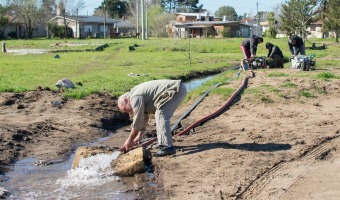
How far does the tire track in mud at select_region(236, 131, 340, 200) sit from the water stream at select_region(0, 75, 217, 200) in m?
1.64

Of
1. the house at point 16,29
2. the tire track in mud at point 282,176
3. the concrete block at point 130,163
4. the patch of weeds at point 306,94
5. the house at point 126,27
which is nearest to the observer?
the tire track in mud at point 282,176

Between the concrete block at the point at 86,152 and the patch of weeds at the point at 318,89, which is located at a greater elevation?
the patch of weeds at the point at 318,89

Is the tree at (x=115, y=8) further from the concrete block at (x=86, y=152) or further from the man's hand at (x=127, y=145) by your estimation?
the man's hand at (x=127, y=145)

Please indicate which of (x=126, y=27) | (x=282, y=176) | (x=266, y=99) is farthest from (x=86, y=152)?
(x=126, y=27)

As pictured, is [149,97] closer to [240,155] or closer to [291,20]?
[240,155]

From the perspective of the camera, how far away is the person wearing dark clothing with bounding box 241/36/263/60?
20.5 m

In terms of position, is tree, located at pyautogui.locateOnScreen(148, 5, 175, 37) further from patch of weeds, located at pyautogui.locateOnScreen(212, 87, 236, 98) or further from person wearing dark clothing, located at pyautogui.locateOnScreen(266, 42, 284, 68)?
patch of weeds, located at pyautogui.locateOnScreen(212, 87, 236, 98)

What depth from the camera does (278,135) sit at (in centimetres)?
1005

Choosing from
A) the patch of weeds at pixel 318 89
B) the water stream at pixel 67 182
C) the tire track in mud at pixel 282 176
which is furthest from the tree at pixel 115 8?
the tire track in mud at pixel 282 176

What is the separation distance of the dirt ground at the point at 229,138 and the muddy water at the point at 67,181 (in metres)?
0.34

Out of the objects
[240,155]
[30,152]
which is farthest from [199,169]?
[30,152]

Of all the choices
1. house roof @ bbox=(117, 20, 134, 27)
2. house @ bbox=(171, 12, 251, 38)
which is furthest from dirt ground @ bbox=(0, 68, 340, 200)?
house roof @ bbox=(117, 20, 134, 27)

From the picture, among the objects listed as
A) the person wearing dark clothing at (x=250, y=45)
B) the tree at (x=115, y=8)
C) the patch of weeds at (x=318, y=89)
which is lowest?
the patch of weeds at (x=318, y=89)

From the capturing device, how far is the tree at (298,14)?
211 ft
